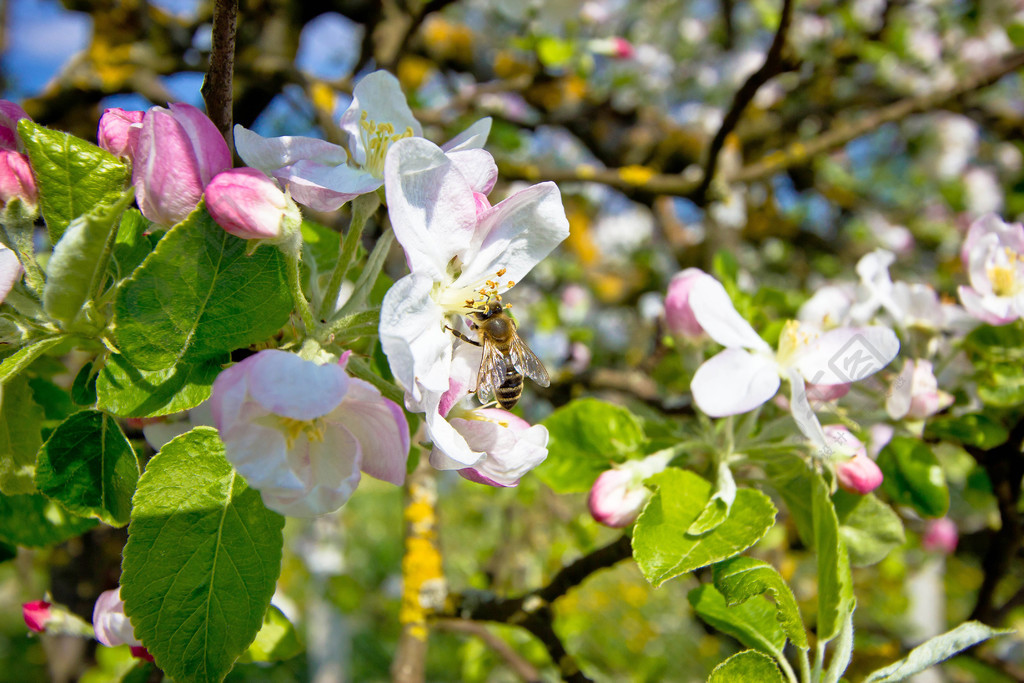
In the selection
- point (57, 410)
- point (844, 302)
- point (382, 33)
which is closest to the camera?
point (57, 410)

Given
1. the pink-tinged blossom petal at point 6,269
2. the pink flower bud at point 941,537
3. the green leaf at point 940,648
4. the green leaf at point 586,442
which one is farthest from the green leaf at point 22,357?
the pink flower bud at point 941,537

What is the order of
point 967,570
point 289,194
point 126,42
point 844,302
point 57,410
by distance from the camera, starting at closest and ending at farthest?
point 289,194 → point 57,410 → point 844,302 → point 126,42 → point 967,570

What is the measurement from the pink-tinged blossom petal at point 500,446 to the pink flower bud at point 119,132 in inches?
15.4

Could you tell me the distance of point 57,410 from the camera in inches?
30.8

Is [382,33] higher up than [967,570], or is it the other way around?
[382,33]

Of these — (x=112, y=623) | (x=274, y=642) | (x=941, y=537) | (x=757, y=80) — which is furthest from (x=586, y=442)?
(x=941, y=537)

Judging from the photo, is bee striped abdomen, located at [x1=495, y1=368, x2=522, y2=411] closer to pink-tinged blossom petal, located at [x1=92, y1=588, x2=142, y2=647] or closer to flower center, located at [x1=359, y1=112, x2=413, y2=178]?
flower center, located at [x1=359, y1=112, x2=413, y2=178]

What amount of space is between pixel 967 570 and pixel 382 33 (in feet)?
16.6

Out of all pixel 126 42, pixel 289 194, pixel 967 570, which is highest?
pixel 289 194

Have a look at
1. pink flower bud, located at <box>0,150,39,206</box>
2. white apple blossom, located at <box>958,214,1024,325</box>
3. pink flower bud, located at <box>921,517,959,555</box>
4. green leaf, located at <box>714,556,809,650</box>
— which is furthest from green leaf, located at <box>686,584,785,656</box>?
pink flower bud, located at <box>921,517,959,555</box>

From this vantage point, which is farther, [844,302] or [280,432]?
[844,302]

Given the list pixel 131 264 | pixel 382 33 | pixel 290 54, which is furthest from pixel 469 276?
pixel 290 54

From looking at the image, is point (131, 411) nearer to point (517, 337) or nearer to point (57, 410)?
point (57, 410)

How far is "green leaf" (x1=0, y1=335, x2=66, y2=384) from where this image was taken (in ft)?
1.74
